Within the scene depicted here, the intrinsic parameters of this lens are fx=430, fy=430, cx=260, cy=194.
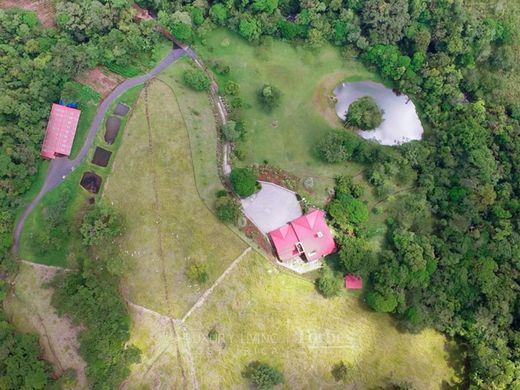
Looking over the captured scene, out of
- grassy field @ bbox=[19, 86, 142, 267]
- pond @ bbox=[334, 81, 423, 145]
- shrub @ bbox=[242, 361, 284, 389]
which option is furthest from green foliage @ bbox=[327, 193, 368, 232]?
grassy field @ bbox=[19, 86, 142, 267]

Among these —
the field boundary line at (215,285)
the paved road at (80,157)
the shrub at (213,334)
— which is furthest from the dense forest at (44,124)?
Result: the shrub at (213,334)

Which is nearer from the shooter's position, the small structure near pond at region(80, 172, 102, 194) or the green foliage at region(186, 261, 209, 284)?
the green foliage at region(186, 261, 209, 284)

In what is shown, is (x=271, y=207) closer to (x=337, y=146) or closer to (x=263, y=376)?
(x=337, y=146)

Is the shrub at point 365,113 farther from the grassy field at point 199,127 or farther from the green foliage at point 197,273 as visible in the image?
the green foliage at point 197,273

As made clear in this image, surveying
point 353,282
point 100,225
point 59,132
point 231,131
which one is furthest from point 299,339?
point 59,132

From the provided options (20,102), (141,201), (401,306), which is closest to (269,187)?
(141,201)

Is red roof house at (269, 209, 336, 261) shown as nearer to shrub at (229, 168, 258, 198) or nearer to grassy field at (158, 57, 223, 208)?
shrub at (229, 168, 258, 198)

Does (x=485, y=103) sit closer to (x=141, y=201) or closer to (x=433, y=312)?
(x=433, y=312)
